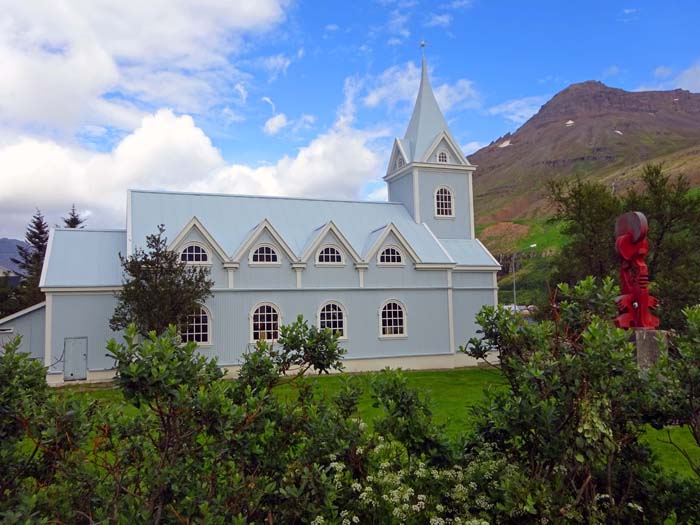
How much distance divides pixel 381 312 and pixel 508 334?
19756mm

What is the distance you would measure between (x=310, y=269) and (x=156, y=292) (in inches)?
283

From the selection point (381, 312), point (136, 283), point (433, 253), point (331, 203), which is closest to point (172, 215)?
point (136, 283)

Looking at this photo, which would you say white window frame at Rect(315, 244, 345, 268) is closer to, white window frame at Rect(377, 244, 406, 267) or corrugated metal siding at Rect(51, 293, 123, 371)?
white window frame at Rect(377, 244, 406, 267)

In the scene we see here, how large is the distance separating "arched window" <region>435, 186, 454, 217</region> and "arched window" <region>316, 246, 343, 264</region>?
701cm

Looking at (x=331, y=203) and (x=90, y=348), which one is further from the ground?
(x=331, y=203)

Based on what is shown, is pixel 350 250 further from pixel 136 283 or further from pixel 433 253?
pixel 136 283

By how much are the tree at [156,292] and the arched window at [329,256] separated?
5888 mm

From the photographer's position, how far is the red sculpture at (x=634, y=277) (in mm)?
11242

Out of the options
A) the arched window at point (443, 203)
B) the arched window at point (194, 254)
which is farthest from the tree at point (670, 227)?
the arched window at point (194, 254)

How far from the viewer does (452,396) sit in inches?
688

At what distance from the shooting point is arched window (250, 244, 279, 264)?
23891 millimetres

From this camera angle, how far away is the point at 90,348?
71.6 feet

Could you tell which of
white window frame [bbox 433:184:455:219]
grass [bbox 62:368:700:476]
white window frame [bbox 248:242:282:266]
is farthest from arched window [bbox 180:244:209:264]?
white window frame [bbox 433:184:455:219]

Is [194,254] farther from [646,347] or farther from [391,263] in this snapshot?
[646,347]
